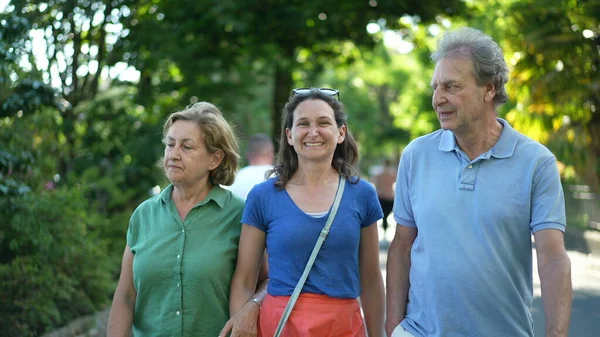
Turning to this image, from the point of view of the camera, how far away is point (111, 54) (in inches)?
541

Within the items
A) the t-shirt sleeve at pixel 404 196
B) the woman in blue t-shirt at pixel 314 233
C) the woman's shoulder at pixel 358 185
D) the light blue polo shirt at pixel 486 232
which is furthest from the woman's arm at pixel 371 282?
the light blue polo shirt at pixel 486 232

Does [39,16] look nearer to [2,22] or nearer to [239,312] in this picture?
[2,22]

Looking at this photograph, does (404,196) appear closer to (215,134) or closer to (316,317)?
(316,317)

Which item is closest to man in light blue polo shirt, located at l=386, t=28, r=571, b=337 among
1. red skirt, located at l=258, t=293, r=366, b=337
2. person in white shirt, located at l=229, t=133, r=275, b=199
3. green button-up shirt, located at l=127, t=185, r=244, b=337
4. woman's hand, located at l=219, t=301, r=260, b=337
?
red skirt, located at l=258, t=293, r=366, b=337

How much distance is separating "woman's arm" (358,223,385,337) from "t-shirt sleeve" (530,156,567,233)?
34.3 inches

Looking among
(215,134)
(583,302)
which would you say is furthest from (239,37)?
(215,134)

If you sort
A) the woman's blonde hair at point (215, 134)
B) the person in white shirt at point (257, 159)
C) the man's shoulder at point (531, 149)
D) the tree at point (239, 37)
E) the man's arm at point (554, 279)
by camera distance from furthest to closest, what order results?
1. the tree at point (239, 37)
2. the person in white shirt at point (257, 159)
3. the woman's blonde hair at point (215, 134)
4. the man's shoulder at point (531, 149)
5. the man's arm at point (554, 279)

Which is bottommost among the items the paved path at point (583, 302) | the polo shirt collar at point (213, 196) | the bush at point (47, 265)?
the paved path at point (583, 302)

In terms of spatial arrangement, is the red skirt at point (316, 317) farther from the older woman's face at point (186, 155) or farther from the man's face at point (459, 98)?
the man's face at point (459, 98)

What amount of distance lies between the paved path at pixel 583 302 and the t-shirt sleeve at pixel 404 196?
18.9 feet

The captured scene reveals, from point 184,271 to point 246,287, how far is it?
0.28 metres

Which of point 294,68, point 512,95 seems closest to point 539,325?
point 294,68

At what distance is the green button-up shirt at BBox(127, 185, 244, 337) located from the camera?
14.4 ft

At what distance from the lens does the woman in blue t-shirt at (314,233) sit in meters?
4.16
